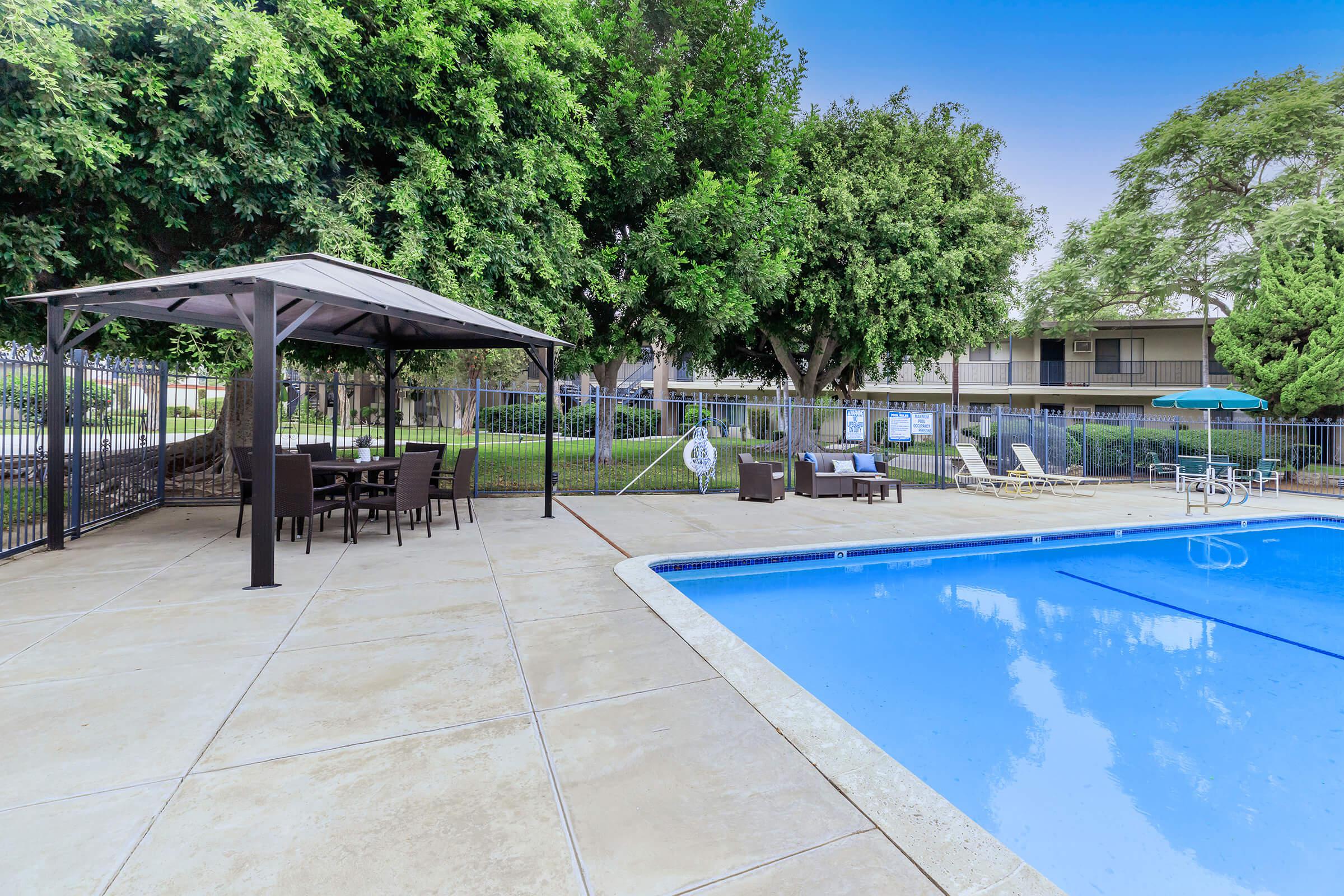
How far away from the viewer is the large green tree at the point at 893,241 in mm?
14656

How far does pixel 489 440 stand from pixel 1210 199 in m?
27.3

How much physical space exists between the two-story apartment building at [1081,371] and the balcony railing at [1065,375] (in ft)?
0.11

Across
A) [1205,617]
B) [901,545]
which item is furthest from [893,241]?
[1205,617]

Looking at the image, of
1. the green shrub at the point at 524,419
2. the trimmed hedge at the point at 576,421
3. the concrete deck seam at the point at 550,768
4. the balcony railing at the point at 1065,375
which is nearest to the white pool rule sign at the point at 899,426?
the trimmed hedge at the point at 576,421

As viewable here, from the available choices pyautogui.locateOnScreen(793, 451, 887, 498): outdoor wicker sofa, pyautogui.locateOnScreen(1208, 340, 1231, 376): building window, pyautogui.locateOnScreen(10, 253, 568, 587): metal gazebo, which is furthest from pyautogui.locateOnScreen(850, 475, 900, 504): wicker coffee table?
pyautogui.locateOnScreen(1208, 340, 1231, 376): building window

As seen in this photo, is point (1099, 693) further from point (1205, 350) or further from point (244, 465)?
point (1205, 350)

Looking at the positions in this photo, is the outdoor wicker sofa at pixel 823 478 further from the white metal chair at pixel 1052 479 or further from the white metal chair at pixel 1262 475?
the white metal chair at pixel 1262 475

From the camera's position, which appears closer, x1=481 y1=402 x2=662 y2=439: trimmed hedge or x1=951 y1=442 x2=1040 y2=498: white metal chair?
x1=951 y1=442 x2=1040 y2=498: white metal chair

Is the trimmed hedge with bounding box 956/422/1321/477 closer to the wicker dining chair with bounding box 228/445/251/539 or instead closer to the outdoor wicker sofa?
the outdoor wicker sofa

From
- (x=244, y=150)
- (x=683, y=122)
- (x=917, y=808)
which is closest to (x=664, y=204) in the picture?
(x=683, y=122)

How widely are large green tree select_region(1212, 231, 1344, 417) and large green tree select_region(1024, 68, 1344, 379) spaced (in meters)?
1.19

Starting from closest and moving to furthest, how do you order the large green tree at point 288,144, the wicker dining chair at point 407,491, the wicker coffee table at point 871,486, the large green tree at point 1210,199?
the wicker dining chair at point 407,491
the large green tree at point 288,144
the wicker coffee table at point 871,486
the large green tree at point 1210,199

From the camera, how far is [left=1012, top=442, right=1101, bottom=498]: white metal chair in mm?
13625

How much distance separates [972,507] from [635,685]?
9.97 metres
